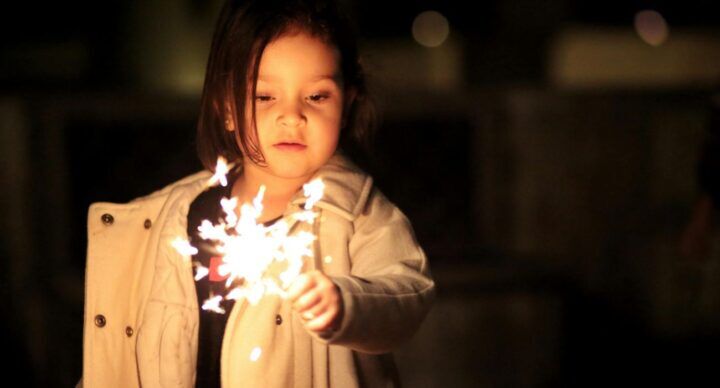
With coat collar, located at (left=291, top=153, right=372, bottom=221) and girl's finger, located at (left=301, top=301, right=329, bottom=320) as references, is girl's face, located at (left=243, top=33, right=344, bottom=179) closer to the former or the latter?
coat collar, located at (left=291, top=153, right=372, bottom=221)

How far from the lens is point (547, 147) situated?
640 centimetres

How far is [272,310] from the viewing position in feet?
8.98

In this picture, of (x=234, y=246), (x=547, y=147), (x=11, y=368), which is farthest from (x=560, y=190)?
(x=234, y=246)

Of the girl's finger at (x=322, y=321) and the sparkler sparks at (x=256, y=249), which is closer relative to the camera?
the girl's finger at (x=322, y=321)

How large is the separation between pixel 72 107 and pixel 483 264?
2.56m

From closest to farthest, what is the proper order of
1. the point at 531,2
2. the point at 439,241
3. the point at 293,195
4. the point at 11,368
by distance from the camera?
the point at 293,195
the point at 11,368
the point at 439,241
the point at 531,2

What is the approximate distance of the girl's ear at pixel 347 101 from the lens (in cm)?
296

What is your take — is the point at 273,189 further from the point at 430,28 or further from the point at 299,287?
the point at 430,28

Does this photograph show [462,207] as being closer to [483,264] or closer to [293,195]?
[483,264]

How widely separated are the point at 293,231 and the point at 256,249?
0.97 ft

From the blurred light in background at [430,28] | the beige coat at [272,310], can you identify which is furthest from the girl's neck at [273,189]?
the blurred light in background at [430,28]

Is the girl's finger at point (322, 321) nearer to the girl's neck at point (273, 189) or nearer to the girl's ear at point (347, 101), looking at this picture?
the girl's neck at point (273, 189)

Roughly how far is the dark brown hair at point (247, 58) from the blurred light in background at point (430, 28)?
41.5 ft

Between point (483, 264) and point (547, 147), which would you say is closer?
point (483, 264)
